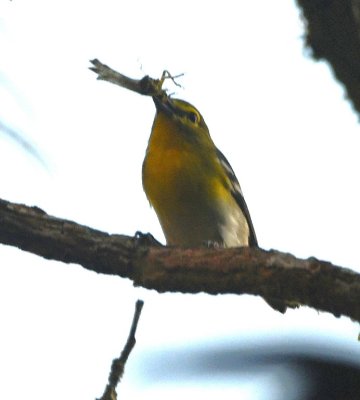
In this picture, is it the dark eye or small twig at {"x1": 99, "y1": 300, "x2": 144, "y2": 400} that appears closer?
small twig at {"x1": 99, "y1": 300, "x2": 144, "y2": 400}

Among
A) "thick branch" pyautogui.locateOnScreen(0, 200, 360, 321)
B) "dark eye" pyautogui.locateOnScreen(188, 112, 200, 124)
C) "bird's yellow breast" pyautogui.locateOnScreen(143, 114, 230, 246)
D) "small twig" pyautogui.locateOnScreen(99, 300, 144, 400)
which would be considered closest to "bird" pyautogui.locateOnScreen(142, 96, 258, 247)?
"bird's yellow breast" pyautogui.locateOnScreen(143, 114, 230, 246)

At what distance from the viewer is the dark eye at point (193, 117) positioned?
22.4ft

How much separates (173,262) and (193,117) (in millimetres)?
4116

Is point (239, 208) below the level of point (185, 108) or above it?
below

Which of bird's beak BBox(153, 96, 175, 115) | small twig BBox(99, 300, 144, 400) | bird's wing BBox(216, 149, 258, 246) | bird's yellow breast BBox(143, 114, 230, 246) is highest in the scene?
bird's beak BBox(153, 96, 175, 115)

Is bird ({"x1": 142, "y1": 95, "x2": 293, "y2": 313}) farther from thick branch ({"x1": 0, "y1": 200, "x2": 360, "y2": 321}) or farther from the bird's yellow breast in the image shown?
thick branch ({"x1": 0, "y1": 200, "x2": 360, "y2": 321})

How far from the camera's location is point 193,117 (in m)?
6.88

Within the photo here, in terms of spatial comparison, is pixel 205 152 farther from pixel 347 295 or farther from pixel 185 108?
pixel 347 295

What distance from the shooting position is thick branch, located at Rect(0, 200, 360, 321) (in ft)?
7.66

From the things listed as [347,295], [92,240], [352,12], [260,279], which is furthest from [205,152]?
[352,12]

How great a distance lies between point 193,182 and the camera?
5.86m

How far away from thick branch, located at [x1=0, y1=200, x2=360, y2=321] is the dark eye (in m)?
3.77

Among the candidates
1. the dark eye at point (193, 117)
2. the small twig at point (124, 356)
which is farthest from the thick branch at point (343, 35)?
the dark eye at point (193, 117)

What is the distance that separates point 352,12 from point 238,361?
1.27 m
